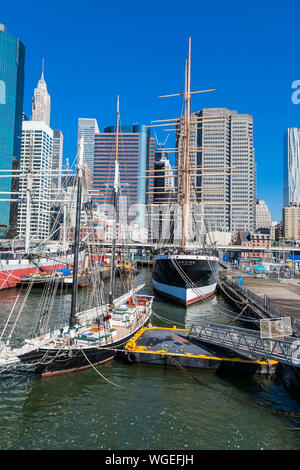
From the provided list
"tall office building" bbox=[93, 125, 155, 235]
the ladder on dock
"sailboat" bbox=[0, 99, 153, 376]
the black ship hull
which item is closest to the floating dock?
the ladder on dock

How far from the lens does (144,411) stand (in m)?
12.4

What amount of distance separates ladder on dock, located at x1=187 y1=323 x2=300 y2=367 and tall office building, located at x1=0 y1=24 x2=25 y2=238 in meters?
144

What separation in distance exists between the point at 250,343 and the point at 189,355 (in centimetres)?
357

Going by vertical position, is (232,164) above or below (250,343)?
above

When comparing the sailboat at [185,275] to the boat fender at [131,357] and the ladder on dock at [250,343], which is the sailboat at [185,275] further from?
the boat fender at [131,357]

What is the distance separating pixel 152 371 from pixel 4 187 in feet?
492

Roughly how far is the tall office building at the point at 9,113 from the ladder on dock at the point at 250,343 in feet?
474

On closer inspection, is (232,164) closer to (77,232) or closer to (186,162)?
(186,162)

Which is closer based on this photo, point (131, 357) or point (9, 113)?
point (131, 357)

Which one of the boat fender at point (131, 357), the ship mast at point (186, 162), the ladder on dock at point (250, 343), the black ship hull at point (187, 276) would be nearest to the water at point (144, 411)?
the boat fender at point (131, 357)

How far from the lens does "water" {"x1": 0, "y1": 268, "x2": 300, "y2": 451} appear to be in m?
10.4

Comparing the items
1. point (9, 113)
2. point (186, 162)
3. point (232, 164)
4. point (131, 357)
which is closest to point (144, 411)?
point (131, 357)

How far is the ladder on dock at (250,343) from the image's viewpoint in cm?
1388

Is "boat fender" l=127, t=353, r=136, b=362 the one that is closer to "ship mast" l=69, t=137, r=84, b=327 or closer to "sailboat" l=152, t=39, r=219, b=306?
"ship mast" l=69, t=137, r=84, b=327
